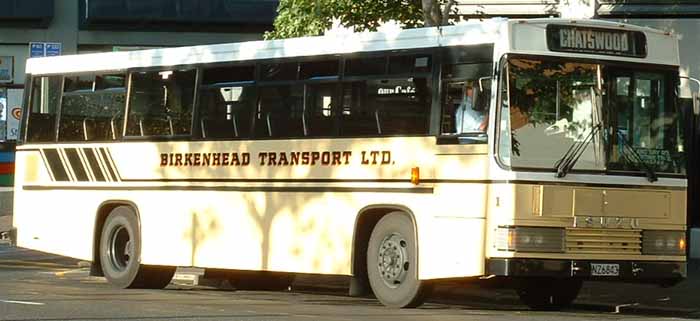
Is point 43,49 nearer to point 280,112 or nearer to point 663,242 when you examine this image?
point 280,112

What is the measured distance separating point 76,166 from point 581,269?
25.5ft

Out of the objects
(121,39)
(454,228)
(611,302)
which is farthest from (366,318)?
(121,39)

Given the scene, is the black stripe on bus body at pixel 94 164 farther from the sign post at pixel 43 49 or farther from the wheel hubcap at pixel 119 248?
the sign post at pixel 43 49

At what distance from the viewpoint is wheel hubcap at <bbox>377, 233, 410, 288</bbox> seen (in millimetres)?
16828

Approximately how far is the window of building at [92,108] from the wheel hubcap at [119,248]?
48.3 inches

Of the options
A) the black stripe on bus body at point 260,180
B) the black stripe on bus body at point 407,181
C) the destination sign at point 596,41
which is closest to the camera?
the black stripe on bus body at point 407,181

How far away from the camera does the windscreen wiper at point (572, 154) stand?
51.8ft

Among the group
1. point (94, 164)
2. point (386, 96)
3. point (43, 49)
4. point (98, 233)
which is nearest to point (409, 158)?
point (386, 96)

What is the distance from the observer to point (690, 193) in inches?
989

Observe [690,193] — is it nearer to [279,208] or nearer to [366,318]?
[279,208]

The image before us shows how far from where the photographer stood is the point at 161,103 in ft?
65.7

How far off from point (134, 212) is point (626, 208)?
6.85m

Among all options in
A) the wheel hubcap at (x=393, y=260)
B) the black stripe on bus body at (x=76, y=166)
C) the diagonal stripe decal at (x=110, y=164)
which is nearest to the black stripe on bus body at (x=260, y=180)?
the diagonal stripe decal at (x=110, y=164)

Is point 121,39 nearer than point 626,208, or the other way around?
point 626,208
